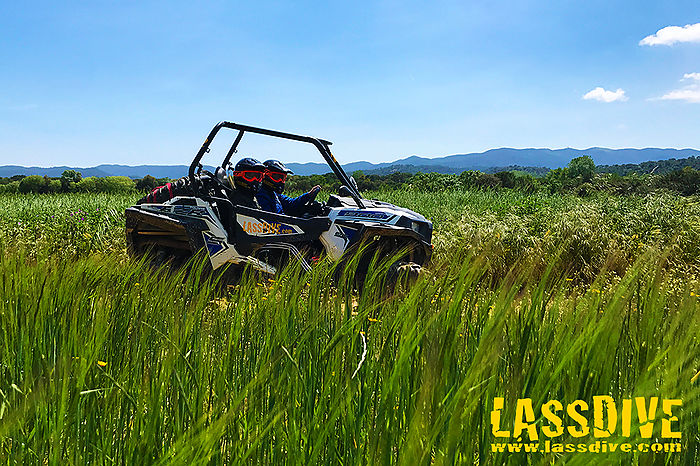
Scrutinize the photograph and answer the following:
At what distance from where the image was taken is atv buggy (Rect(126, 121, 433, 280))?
459cm

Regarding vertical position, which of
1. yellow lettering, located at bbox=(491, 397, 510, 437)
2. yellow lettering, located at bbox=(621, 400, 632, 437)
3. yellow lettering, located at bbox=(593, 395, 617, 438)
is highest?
yellow lettering, located at bbox=(621, 400, 632, 437)

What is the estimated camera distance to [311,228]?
15.2 feet

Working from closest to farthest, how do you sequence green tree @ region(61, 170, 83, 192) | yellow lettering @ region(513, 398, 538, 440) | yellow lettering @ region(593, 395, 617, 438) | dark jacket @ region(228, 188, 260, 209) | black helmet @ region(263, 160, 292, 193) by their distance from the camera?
yellow lettering @ region(593, 395, 617, 438) → yellow lettering @ region(513, 398, 538, 440) → dark jacket @ region(228, 188, 260, 209) → black helmet @ region(263, 160, 292, 193) → green tree @ region(61, 170, 83, 192)

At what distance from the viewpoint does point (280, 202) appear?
205 inches

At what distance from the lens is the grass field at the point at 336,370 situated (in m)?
0.89

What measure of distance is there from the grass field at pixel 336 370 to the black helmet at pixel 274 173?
2.84 meters

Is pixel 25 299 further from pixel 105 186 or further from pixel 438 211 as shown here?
pixel 105 186

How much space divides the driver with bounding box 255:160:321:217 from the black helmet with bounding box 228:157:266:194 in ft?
0.42

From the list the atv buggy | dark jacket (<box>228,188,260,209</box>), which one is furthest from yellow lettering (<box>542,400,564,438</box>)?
dark jacket (<box>228,188,260,209</box>)

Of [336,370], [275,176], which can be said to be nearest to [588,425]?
[336,370]

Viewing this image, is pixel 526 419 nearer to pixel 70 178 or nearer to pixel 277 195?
pixel 277 195

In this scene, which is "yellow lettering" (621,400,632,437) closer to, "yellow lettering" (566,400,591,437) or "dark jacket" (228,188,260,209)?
"yellow lettering" (566,400,591,437)

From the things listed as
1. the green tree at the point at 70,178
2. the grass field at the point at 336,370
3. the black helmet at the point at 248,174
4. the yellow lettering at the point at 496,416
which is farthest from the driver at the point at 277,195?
the green tree at the point at 70,178

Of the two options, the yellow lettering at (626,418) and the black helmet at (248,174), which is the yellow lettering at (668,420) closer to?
the yellow lettering at (626,418)
